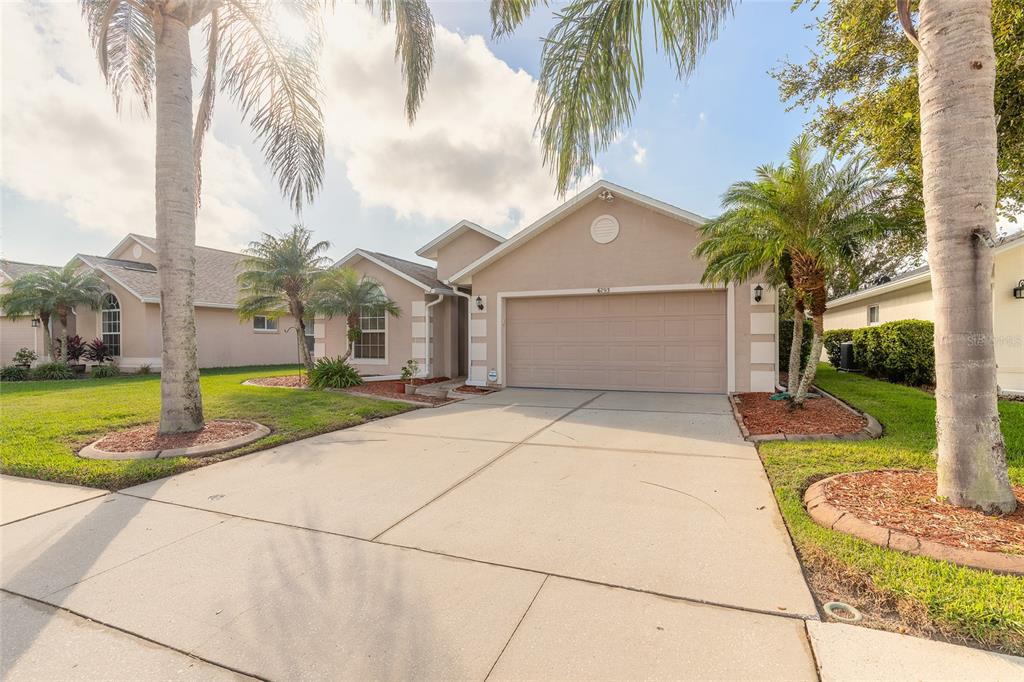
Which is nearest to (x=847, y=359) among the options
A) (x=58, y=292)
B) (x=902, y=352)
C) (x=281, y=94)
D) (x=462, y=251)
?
(x=902, y=352)

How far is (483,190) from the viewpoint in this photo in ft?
36.5

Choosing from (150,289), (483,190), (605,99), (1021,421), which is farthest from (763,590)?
(150,289)

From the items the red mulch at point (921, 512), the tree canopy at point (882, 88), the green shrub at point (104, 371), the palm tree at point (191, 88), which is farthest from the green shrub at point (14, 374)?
the tree canopy at point (882, 88)

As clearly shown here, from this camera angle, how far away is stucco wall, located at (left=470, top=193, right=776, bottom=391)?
31.8 feet

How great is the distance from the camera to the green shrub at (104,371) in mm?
15125

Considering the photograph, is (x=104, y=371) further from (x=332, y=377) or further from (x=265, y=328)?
(x=332, y=377)

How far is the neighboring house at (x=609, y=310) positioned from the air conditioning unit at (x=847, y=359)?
329 inches

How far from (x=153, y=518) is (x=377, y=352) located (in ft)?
35.0

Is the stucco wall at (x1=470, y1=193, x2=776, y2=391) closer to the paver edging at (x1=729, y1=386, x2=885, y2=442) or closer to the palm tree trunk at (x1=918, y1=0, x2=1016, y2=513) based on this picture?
the paver edging at (x1=729, y1=386, x2=885, y2=442)

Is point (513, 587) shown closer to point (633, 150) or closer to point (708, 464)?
point (708, 464)

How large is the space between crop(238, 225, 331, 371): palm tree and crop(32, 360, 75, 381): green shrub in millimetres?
8377

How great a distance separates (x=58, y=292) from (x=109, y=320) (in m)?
1.97

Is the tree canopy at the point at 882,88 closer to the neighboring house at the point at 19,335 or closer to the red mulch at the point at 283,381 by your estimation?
the red mulch at the point at 283,381

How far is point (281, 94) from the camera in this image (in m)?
7.94
